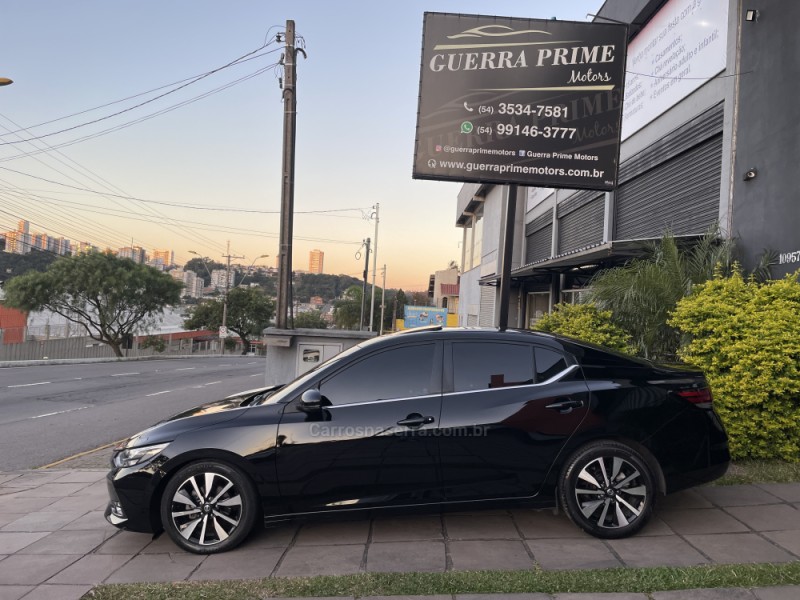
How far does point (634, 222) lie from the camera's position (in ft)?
39.7

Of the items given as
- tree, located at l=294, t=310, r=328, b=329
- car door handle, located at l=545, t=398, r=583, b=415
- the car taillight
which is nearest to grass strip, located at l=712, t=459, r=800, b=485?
the car taillight

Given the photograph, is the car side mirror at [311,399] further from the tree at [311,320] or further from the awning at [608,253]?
the tree at [311,320]

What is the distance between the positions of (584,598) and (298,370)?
8440mm

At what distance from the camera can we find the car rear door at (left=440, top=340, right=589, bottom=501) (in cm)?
404

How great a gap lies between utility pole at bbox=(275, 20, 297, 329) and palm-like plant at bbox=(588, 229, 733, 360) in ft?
21.0

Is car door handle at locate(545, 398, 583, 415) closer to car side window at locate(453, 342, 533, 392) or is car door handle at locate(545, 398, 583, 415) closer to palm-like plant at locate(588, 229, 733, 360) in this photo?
car side window at locate(453, 342, 533, 392)

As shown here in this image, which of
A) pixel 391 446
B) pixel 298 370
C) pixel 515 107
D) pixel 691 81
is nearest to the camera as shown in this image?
pixel 391 446

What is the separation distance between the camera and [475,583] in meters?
3.43

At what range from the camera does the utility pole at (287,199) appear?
11.9 metres

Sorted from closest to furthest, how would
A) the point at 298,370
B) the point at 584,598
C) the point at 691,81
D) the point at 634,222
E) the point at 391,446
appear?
the point at 584,598
the point at 391,446
the point at 691,81
the point at 298,370
the point at 634,222

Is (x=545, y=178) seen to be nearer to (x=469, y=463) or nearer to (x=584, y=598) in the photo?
(x=469, y=463)

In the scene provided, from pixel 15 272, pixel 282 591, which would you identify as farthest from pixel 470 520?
pixel 15 272

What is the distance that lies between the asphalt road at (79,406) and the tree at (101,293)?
51.0 ft

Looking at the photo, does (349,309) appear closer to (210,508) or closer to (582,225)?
(582,225)
